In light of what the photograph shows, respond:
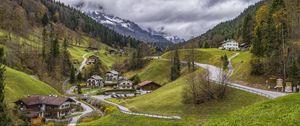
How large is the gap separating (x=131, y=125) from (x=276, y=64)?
40354 mm

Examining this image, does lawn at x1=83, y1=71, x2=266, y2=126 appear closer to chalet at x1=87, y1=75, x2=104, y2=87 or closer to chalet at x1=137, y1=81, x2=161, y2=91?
chalet at x1=137, y1=81, x2=161, y2=91

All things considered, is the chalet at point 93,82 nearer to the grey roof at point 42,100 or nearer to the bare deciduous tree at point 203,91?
the grey roof at point 42,100

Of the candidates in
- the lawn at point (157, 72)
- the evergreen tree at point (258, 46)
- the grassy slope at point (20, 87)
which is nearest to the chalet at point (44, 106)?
the grassy slope at point (20, 87)

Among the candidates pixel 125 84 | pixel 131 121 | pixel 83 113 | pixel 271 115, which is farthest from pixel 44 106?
pixel 271 115

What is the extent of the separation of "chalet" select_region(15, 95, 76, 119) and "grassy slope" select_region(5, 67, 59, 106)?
3.39 m

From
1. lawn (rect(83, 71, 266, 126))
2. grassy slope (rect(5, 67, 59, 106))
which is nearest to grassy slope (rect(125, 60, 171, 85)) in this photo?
grassy slope (rect(5, 67, 59, 106))

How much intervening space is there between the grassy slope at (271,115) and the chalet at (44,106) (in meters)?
65.6

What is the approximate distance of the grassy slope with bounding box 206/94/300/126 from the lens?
36.9 meters

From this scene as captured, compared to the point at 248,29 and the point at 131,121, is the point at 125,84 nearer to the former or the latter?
the point at 248,29

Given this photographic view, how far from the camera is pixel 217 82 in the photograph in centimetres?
7938

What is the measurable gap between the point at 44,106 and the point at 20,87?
15.4 meters

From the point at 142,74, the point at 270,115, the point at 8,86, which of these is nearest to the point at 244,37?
the point at 142,74

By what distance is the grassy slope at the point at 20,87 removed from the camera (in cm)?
10125

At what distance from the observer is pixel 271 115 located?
39969 mm
